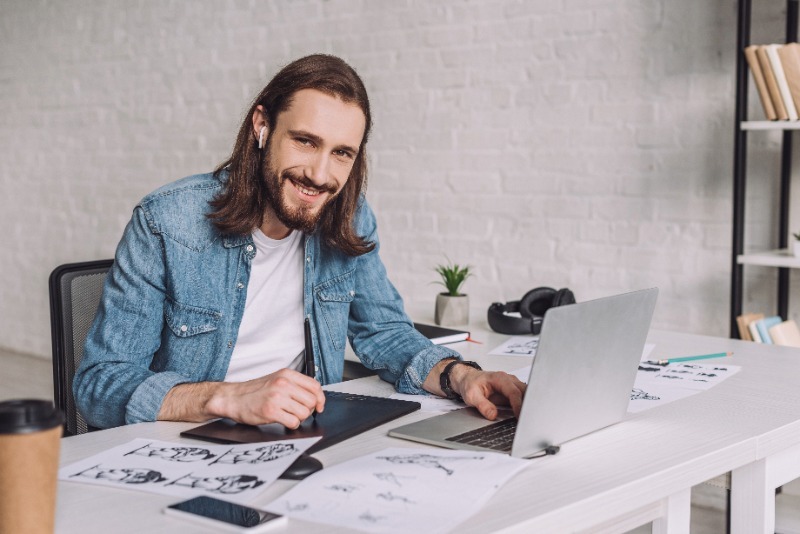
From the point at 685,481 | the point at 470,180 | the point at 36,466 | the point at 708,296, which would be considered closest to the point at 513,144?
the point at 470,180

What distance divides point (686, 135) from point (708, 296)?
0.50 meters

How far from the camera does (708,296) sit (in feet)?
9.49

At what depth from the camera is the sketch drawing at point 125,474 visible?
1.11 meters

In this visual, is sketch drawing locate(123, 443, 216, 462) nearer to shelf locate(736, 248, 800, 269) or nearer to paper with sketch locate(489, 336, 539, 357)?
paper with sketch locate(489, 336, 539, 357)

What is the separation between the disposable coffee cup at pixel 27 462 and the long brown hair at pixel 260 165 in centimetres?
89

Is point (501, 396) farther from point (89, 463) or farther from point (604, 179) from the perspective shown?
point (604, 179)

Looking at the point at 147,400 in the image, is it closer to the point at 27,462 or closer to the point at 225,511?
the point at 225,511

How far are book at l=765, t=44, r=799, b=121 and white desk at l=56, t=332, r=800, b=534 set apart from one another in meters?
0.93

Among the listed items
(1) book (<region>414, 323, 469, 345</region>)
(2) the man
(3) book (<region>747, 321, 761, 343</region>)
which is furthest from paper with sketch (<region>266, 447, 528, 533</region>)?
(3) book (<region>747, 321, 761, 343</region>)

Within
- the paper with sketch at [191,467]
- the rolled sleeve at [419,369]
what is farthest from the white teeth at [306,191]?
the paper with sketch at [191,467]

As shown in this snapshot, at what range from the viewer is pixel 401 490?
1056 millimetres

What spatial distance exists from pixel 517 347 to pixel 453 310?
45cm

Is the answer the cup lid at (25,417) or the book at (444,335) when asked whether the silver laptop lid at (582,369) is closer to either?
the cup lid at (25,417)

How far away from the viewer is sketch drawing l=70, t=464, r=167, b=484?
1.11m
